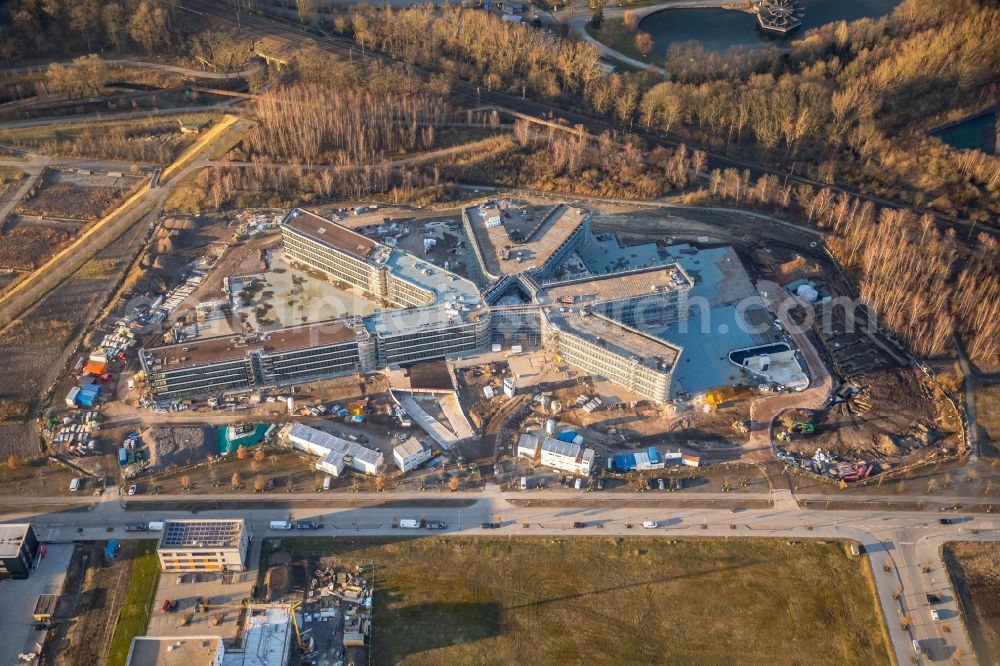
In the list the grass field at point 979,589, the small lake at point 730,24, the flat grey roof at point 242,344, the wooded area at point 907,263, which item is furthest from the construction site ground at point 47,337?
the small lake at point 730,24

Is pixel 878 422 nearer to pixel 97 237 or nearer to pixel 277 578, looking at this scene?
pixel 277 578

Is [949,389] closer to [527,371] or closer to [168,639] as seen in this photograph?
[527,371]

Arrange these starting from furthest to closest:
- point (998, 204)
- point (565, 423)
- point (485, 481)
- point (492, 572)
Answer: point (998, 204), point (565, 423), point (485, 481), point (492, 572)

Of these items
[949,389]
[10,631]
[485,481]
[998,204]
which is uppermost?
[998,204]

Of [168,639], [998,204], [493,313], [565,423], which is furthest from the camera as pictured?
[998,204]

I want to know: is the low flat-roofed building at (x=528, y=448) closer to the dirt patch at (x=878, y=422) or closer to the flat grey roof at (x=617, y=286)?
the flat grey roof at (x=617, y=286)

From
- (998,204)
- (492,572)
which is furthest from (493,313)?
(998,204)

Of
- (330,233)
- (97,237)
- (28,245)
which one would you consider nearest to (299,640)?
(330,233)
